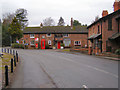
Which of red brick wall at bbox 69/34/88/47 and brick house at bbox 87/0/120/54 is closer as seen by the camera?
brick house at bbox 87/0/120/54

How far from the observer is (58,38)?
50469mm

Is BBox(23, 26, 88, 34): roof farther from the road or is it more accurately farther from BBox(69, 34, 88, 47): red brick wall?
the road

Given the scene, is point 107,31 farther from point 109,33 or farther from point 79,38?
point 79,38

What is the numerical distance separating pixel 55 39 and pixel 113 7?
952 inches

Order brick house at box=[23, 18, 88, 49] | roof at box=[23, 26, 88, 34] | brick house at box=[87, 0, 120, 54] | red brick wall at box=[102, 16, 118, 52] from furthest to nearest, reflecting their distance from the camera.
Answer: roof at box=[23, 26, 88, 34], brick house at box=[23, 18, 88, 49], red brick wall at box=[102, 16, 118, 52], brick house at box=[87, 0, 120, 54]

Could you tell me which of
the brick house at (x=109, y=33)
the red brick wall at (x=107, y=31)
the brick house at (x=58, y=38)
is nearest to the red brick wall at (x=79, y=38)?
the brick house at (x=58, y=38)

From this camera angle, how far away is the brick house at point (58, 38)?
164 feet

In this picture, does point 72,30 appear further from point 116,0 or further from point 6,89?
point 6,89

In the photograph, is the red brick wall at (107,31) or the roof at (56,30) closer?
the red brick wall at (107,31)

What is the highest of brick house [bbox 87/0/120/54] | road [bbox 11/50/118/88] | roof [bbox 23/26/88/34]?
roof [bbox 23/26/88/34]

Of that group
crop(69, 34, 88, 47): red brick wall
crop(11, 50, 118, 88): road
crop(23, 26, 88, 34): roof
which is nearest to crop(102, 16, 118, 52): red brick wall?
crop(11, 50, 118, 88): road

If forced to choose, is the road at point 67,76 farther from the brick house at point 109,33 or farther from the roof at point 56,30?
the roof at point 56,30

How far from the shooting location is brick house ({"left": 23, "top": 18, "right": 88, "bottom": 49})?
164ft

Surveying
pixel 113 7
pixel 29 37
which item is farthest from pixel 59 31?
pixel 113 7
